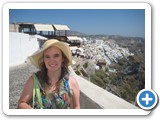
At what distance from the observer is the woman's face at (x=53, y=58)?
1534 mm

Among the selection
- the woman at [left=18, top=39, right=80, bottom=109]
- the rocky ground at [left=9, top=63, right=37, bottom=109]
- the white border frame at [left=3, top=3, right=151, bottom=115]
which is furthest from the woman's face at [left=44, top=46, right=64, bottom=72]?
→ the white border frame at [left=3, top=3, right=151, bottom=115]

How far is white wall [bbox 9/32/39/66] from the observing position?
2000mm

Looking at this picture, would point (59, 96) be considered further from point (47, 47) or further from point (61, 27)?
point (61, 27)

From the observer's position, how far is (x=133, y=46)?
6.63 ft

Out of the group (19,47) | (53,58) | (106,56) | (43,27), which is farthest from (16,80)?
(106,56)

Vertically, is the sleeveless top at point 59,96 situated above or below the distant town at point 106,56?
below

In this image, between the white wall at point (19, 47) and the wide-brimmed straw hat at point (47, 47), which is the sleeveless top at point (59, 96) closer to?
the wide-brimmed straw hat at point (47, 47)

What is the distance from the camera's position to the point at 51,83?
1529 millimetres

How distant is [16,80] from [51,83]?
560mm

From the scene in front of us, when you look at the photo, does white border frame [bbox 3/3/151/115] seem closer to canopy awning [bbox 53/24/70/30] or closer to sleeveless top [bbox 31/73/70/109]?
canopy awning [bbox 53/24/70/30]
